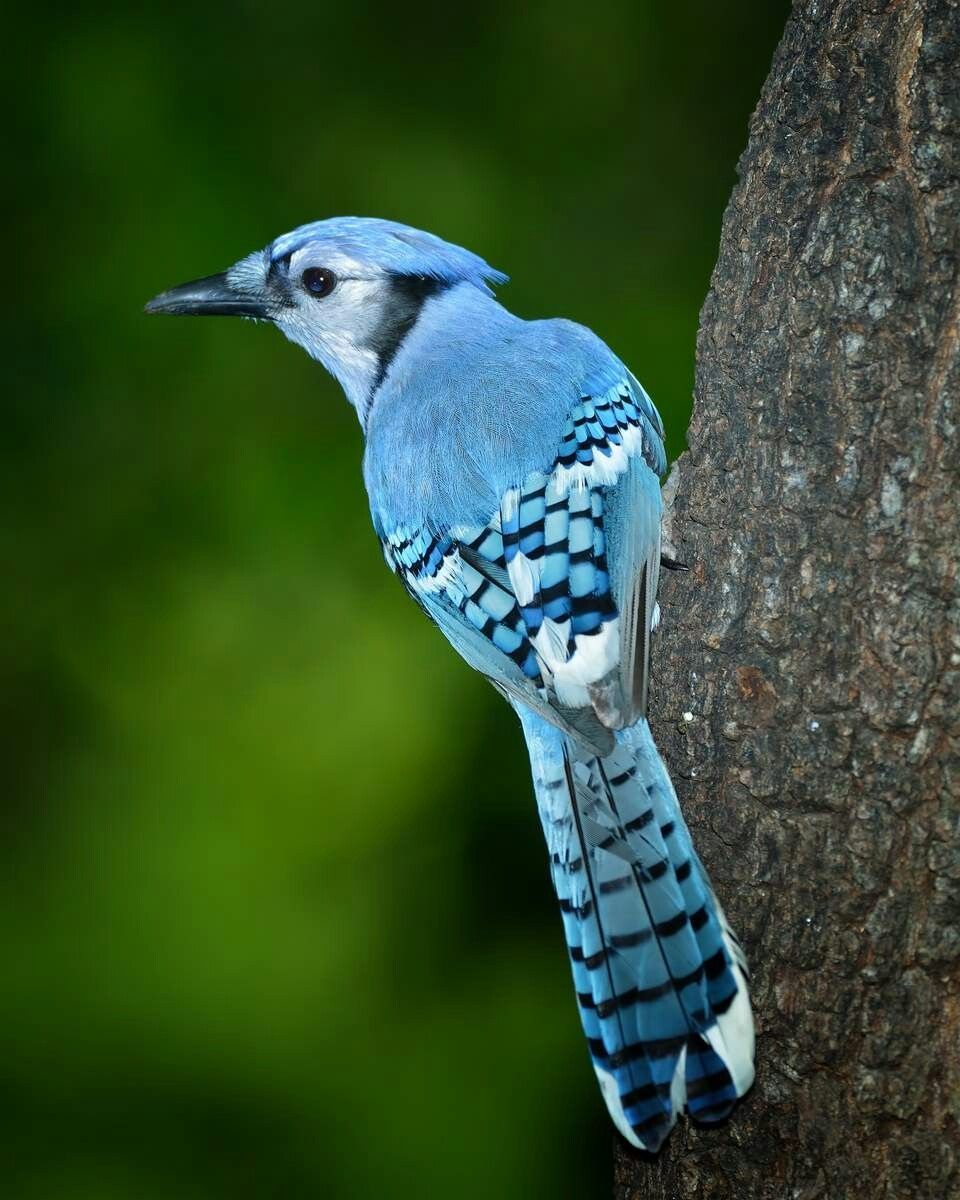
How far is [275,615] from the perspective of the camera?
3.22 m

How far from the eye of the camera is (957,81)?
67.2 inches

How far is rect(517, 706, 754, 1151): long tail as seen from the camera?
173 centimetres

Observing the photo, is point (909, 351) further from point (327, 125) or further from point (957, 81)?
point (327, 125)

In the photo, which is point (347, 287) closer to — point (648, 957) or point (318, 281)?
point (318, 281)

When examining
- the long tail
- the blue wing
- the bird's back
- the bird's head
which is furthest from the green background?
the long tail

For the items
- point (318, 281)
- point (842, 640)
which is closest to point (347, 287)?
point (318, 281)

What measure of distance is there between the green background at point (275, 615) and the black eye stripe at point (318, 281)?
74 cm

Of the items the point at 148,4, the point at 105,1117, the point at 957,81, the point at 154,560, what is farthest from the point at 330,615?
the point at 957,81

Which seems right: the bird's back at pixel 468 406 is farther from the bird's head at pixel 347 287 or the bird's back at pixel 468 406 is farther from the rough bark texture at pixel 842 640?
the rough bark texture at pixel 842 640

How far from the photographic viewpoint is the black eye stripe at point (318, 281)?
258 centimetres

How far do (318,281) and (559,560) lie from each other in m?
0.97

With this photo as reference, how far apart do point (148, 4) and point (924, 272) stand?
256 centimetres

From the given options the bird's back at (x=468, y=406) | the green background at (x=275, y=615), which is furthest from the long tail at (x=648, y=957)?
the green background at (x=275, y=615)

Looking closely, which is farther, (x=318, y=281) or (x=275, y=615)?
(x=275, y=615)
